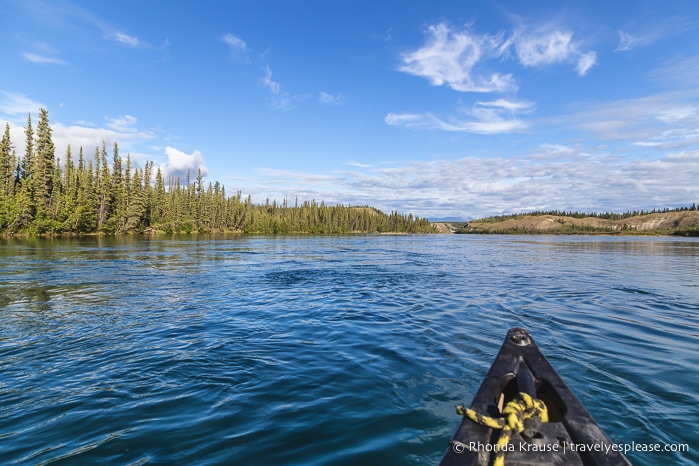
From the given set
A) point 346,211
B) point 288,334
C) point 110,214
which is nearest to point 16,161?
point 110,214

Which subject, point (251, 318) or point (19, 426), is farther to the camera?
point (251, 318)

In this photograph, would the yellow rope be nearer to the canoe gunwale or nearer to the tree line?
the canoe gunwale

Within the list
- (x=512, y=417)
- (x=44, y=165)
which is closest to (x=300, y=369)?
(x=512, y=417)

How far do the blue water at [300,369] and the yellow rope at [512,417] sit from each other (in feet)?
3.76

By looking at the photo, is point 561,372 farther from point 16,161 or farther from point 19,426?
point 16,161

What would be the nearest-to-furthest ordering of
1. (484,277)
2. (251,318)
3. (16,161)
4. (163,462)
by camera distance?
(163,462) < (251,318) < (484,277) < (16,161)

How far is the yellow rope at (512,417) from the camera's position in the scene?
130 inches

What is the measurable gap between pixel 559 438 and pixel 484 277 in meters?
19.5

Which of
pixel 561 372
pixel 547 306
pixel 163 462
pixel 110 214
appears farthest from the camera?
pixel 110 214

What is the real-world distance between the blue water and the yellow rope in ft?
3.76

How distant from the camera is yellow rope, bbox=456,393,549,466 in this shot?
10.8 feet

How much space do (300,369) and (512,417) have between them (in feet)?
15.3

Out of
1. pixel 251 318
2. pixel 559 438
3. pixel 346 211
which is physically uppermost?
pixel 346 211

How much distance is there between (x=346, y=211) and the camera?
19850cm
